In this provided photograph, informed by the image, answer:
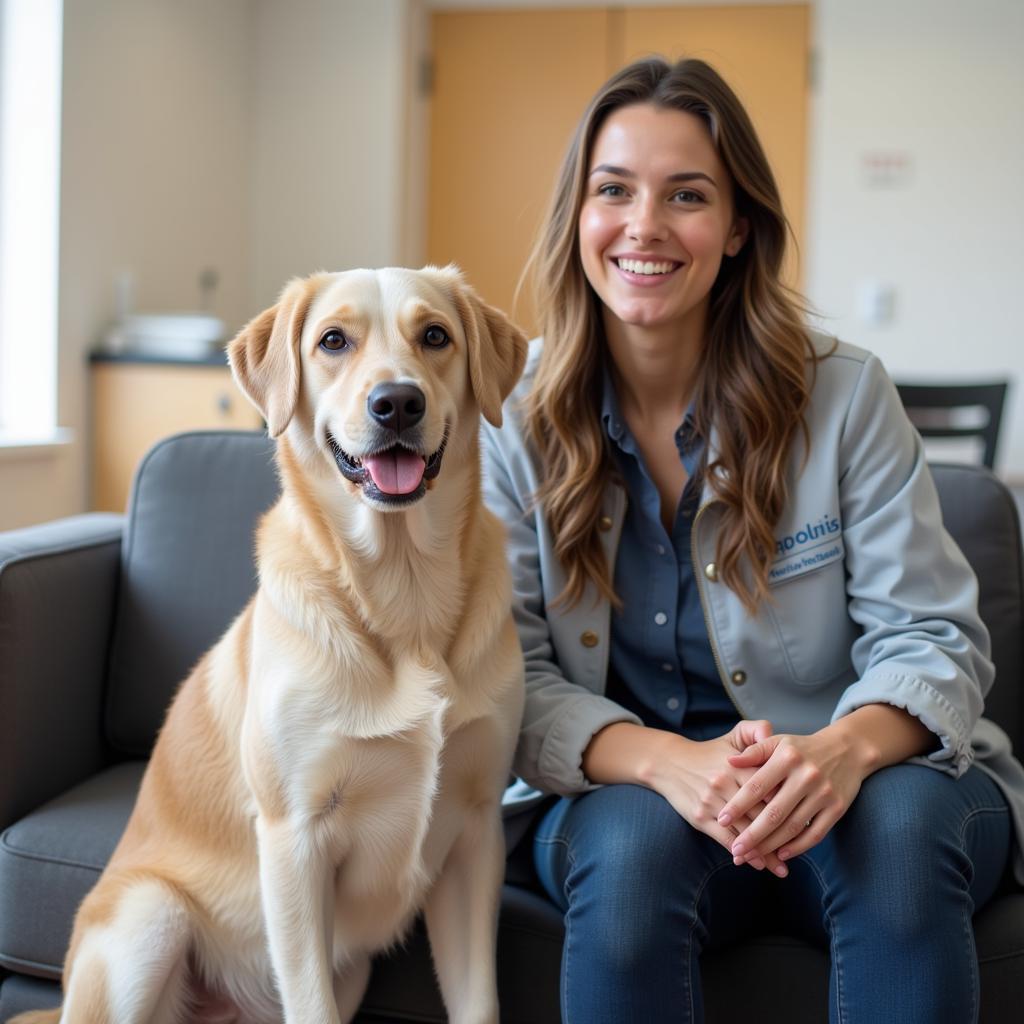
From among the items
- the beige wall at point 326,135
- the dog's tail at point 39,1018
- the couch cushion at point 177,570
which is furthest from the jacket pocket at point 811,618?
the beige wall at point 326,135

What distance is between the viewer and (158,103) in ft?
13.8

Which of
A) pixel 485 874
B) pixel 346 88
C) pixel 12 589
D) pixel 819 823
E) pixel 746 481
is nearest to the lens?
pixel 819 823

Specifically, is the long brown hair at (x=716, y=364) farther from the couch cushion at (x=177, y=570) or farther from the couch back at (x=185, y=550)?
the couch cushion at (x=177, y=570)

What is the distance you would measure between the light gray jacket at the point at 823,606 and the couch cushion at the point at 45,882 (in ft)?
1.81

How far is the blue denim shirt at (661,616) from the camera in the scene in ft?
5.05

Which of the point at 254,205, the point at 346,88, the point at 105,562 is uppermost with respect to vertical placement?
the point at 346,88

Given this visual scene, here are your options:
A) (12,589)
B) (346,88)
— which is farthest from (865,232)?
(12,589)

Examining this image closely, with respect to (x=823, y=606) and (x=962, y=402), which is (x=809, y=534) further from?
(x=962, y=402)

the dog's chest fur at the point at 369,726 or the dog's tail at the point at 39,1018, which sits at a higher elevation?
the dog's chest fur at the point at 369,726

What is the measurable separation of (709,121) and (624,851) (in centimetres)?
91

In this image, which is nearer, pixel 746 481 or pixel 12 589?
pixel 746 481

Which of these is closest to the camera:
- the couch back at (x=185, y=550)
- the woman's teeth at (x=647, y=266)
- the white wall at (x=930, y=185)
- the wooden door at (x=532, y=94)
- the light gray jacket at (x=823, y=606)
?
the light gray jacket at (x=823, y=606)

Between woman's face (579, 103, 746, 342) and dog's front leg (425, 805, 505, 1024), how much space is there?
0.68 meters

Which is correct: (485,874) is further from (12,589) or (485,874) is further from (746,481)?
(12,589)
